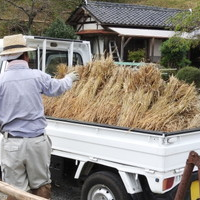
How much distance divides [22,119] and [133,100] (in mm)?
1322

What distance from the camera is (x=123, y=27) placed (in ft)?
70.6

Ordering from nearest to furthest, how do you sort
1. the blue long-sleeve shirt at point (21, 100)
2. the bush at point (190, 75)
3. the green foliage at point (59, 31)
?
the blue long-sleeve shirt at point (21, 100)
the bush at point (190, 75)
the green foliage at point (59, 31)

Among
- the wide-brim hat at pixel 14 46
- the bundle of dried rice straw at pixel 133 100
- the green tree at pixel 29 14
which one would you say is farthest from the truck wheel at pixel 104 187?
the green tree at pixel 29 14

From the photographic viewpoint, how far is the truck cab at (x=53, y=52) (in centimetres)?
595

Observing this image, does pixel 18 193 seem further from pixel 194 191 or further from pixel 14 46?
pixel 194 191

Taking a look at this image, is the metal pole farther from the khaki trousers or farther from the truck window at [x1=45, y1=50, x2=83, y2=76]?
the truck window at [x1=45, y1=50, x2=83, y2=76]

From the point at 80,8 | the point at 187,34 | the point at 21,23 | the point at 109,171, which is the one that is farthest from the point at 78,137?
the point at 80,8

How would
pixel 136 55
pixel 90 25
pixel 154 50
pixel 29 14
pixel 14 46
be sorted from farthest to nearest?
pixel 90 25 → pixel 154 50 → pixel 136 55 → pixel 29 14 → pixel 14 46

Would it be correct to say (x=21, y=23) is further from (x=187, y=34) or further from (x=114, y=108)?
(x=114, y=108)

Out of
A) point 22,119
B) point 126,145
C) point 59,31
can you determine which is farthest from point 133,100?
point 59,31

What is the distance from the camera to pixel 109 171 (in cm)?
383

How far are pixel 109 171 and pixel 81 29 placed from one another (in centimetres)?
2078

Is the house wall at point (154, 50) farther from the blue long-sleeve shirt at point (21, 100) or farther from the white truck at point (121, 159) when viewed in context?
the blue long-sleeve shirt at point (21, 100)

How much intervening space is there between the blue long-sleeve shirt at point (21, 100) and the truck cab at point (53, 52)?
2.48 metres
